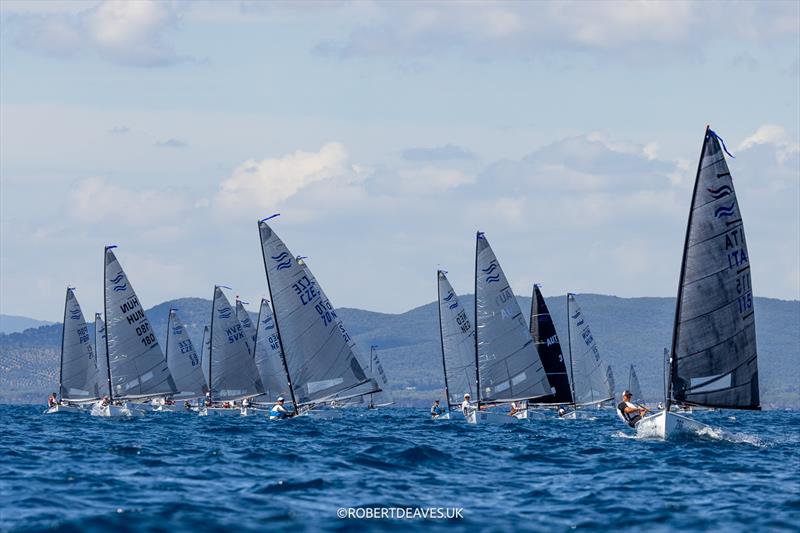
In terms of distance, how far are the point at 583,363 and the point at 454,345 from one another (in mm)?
19219

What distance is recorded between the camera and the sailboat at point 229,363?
90375 mm

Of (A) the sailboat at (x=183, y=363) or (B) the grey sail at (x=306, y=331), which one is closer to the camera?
(B) the grey sail at (x=306, y=331)

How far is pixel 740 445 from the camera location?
43.1m

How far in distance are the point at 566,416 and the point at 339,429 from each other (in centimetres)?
2910

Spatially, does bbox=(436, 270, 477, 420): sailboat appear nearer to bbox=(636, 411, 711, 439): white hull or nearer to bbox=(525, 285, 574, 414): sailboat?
bbox=(525, 285, 574, 414): sailboat

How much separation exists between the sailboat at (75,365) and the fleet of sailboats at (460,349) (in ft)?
0.30

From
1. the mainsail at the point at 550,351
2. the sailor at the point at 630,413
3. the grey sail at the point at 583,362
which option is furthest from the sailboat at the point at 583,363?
the sailor at the point at 630,413

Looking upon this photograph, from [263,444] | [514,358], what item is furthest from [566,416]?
[263,444]

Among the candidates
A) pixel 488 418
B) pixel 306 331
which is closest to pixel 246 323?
pixel 488 418

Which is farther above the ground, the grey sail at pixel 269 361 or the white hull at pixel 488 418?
the grey sail at pixel 269 361

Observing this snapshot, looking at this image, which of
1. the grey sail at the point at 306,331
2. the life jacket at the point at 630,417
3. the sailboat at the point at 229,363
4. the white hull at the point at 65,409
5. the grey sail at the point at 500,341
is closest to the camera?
the life jacket at the point at 630,417

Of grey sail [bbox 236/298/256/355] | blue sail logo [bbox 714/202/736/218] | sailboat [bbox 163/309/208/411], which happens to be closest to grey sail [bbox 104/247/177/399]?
grey sail [bbox 236/298/256/355]

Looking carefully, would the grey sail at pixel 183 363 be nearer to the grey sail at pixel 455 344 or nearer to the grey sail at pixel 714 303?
the grey sail at pixel 455 344

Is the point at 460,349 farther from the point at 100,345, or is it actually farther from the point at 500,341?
the point at 100,345
